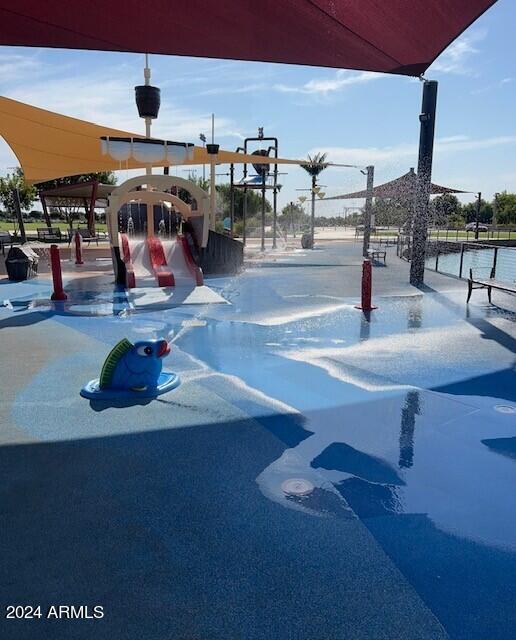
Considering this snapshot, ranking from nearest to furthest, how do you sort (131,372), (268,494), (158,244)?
(268,494), (131,372), (158,244)

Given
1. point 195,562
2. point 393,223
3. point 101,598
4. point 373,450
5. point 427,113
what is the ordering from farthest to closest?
point 393,223, point 427,113, point 373,450, point 195,562, point 101,598

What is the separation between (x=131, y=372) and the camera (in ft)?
16.4

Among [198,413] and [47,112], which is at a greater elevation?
[47,112]

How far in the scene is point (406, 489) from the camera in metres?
3.36

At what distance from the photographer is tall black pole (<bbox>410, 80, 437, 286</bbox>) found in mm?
12609

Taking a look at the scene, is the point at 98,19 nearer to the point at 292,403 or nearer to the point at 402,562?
the point at 292,403

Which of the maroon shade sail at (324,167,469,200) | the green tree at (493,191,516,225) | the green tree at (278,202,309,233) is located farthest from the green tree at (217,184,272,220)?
the green tree at (493,191,516,225)

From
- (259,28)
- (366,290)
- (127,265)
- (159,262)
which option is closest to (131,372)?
(259,28)

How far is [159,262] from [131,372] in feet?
31.0

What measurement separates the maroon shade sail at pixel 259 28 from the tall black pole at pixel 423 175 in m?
5.63

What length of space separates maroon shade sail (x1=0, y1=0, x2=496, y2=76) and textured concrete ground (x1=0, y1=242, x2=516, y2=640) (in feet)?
13.1

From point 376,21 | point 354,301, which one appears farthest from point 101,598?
point 354,301

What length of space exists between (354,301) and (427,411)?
6.03 m

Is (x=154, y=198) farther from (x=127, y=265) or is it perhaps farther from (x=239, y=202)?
(x=239, y=202)
